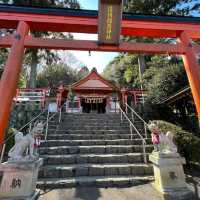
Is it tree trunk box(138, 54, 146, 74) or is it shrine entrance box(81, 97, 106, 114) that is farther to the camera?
tree trunk box(138, 54, 146, 74)

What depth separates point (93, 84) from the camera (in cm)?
1402

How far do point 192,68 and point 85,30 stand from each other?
125 inches

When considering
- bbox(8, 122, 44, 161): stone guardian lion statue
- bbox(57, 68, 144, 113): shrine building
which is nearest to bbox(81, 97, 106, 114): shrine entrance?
bbox(57, 68, 144, 113): shrine building

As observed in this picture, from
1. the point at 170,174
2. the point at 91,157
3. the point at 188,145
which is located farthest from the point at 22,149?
the point at 188,145

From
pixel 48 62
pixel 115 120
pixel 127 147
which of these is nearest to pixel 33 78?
pixel 48 62

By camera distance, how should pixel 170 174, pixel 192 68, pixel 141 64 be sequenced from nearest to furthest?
pixel 170 174, pixel 192 68, pixel 141 64

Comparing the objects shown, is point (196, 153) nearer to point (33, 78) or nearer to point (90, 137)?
point (90, 137)

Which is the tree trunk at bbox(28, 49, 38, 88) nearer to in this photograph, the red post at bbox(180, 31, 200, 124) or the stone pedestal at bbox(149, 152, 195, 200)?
the red post at bbox(180, 31, 200, 124)

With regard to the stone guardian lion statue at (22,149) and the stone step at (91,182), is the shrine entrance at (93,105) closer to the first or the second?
the stone step at (91,182)

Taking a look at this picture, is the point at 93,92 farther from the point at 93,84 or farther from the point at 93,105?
the point at 93,105

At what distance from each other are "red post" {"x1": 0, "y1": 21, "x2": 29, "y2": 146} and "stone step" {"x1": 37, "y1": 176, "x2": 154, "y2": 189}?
1.46m

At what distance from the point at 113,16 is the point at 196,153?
→ 4.29m

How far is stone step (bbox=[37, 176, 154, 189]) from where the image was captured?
4262 millimetres

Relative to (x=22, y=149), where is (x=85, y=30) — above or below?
above
